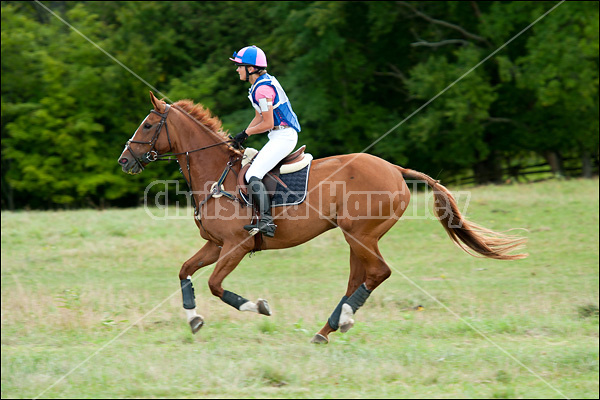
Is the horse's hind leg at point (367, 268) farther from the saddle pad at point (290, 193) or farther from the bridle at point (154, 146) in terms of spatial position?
the bridle at point (154, 146)

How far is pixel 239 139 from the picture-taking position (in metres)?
7.85

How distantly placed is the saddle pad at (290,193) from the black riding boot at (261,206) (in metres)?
0.11

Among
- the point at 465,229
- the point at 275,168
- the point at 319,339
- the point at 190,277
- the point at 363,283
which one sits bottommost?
the point at 319,339

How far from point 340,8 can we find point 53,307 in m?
19.7

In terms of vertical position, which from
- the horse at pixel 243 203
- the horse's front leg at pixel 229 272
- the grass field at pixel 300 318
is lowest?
the grass field at pixel 300 318

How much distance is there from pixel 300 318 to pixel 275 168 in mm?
2502

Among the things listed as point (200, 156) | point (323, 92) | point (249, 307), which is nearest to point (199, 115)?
point (200, 156)

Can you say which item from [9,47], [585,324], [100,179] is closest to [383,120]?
[100,179]

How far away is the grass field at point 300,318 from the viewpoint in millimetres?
6203

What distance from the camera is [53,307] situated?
9930 mm

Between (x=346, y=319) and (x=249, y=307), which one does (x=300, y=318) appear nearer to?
(x=346, y=319)

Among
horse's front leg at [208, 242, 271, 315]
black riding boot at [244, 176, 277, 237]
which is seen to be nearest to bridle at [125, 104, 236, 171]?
black riding boot at [244, 176, 277, 237]

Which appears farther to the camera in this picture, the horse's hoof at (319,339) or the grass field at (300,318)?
the horse's hoof at (319,339)

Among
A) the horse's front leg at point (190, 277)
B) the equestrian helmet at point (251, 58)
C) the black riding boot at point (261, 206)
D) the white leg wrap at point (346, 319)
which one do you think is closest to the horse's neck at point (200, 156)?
the black riding boot at point (261, 206)
